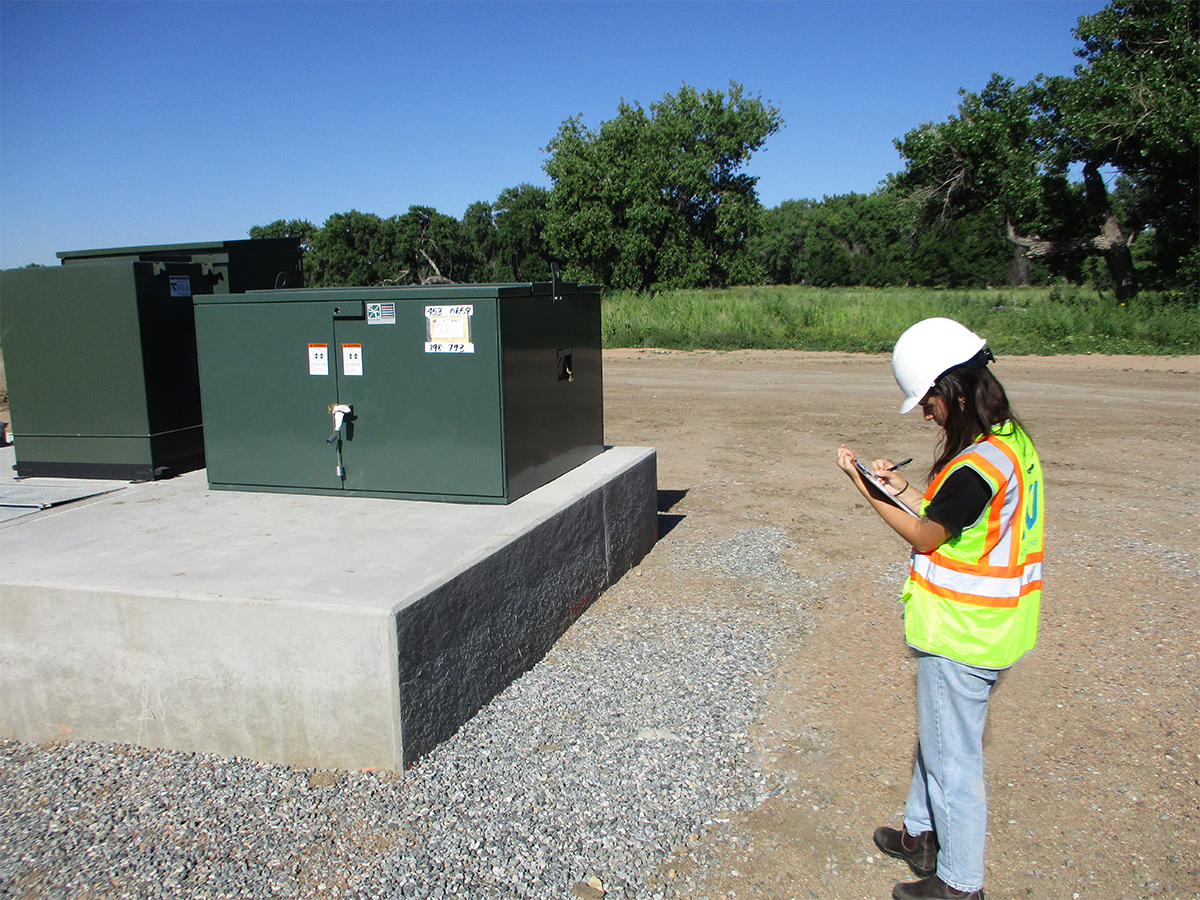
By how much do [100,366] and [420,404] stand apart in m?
1.81

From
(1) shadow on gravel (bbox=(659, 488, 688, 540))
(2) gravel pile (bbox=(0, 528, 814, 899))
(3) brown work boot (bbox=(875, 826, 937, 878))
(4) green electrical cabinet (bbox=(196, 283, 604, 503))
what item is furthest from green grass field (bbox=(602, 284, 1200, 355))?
(3) brown work boot (bbox=(875, 826, 937, 878))

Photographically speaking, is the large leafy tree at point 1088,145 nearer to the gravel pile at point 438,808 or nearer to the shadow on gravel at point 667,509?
the shadow on gravel at point 667,509

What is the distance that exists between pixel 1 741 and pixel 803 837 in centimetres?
297

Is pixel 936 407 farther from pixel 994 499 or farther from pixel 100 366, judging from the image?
pixel 100 366

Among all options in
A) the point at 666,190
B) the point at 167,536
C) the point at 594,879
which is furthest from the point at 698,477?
the point at 666,190

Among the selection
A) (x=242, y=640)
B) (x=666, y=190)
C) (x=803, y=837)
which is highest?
(x=666, y=190)

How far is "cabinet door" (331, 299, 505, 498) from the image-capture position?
167 inches

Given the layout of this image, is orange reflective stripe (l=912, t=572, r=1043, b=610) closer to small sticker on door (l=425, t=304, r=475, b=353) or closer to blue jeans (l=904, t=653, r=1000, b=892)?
blue jeans (l=904, t=653, r=1000, b=892)

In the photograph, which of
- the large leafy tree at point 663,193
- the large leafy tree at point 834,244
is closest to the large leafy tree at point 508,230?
the large leafy tree at point 834,244

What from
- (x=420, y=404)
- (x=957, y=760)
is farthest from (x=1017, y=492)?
(x=420, y=404)

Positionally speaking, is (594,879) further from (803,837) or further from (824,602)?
(824,602)

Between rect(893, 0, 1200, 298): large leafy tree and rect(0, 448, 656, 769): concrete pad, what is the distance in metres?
23.8

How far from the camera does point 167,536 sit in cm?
380

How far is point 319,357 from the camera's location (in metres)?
4.38
